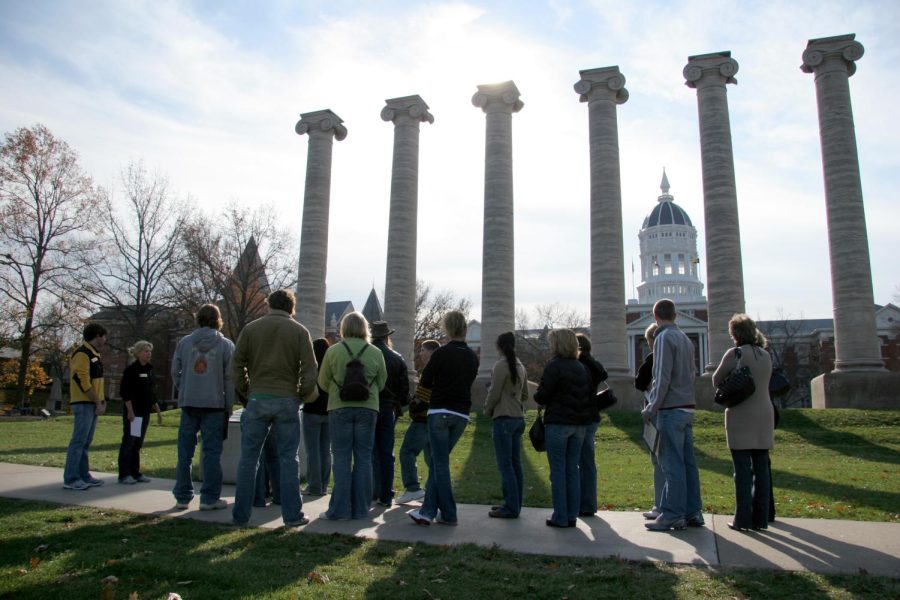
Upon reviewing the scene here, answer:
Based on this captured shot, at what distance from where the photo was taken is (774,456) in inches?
747

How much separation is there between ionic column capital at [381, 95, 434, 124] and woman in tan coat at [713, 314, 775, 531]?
96.0 feet

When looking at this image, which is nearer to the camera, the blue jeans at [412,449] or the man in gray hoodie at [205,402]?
the man in gray hoodie at [205,402]

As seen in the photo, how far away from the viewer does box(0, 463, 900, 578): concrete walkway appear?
5910 millimetres

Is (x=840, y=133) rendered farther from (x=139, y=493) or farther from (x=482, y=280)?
(x=139, y=493)

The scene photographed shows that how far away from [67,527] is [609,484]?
8.81 meters

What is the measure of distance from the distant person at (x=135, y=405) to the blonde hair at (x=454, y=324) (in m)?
5.50

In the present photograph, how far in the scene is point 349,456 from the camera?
25.4 ft

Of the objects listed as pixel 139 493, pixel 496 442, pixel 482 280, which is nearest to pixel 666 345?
pixel 496 442

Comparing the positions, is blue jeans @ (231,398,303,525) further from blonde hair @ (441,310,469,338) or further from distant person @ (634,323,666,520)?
distant person @ (634,323,666,520)

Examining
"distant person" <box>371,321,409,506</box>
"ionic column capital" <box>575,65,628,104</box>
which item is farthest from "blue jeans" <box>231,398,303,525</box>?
"ionic column capital" <box>575,65,628,104</box>

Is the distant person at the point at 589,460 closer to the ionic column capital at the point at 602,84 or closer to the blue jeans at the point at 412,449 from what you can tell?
the blue jeans at the point at 412,449

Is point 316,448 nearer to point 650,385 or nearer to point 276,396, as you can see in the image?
point 276,396

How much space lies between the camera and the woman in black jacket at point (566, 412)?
7.58 m

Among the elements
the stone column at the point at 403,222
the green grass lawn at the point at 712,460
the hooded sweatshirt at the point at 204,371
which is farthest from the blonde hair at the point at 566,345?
the stone column at the point at 403,222
